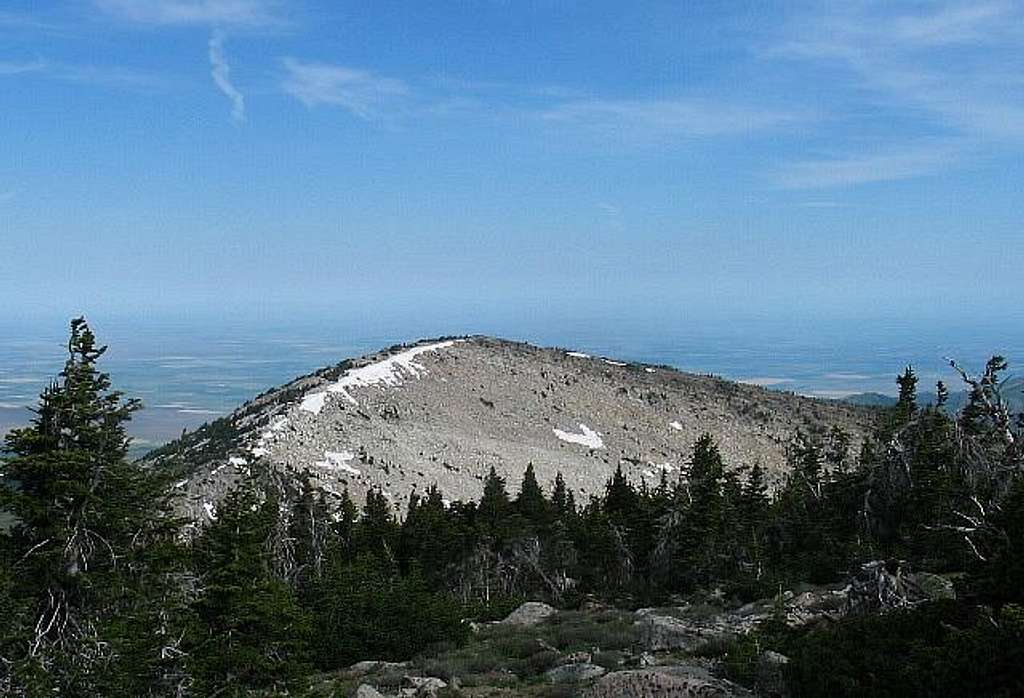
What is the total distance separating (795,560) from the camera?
24609 mm

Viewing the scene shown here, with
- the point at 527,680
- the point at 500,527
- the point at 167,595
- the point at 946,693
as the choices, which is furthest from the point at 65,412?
the point at 500,527

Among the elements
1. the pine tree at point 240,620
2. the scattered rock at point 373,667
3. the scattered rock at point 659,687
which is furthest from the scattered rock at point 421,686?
the scattered rock at point 659,687

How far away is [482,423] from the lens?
261ft

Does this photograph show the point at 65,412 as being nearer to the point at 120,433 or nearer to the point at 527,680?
the point at 120,433

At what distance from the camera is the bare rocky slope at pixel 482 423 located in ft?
202

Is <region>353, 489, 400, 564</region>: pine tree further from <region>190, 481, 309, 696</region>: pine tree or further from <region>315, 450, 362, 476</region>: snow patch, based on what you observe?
<region>190, 481, 309, 696</region>: pine tree

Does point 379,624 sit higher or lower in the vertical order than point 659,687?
lower

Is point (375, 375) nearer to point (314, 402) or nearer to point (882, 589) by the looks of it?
point (314, 402)

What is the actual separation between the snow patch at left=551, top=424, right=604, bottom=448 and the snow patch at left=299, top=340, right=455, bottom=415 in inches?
628

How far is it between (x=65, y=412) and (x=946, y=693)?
40.1 ft

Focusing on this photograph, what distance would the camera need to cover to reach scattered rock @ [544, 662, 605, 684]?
504 inches

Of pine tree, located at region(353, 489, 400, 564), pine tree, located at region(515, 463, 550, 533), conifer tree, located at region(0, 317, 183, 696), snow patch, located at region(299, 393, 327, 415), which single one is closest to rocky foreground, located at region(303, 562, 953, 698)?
→ conifer tree, located at region(0, 317, 183, 696)

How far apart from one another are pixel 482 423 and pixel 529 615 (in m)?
55.1

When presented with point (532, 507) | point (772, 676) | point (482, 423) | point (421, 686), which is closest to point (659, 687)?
→ point (772, 676)
